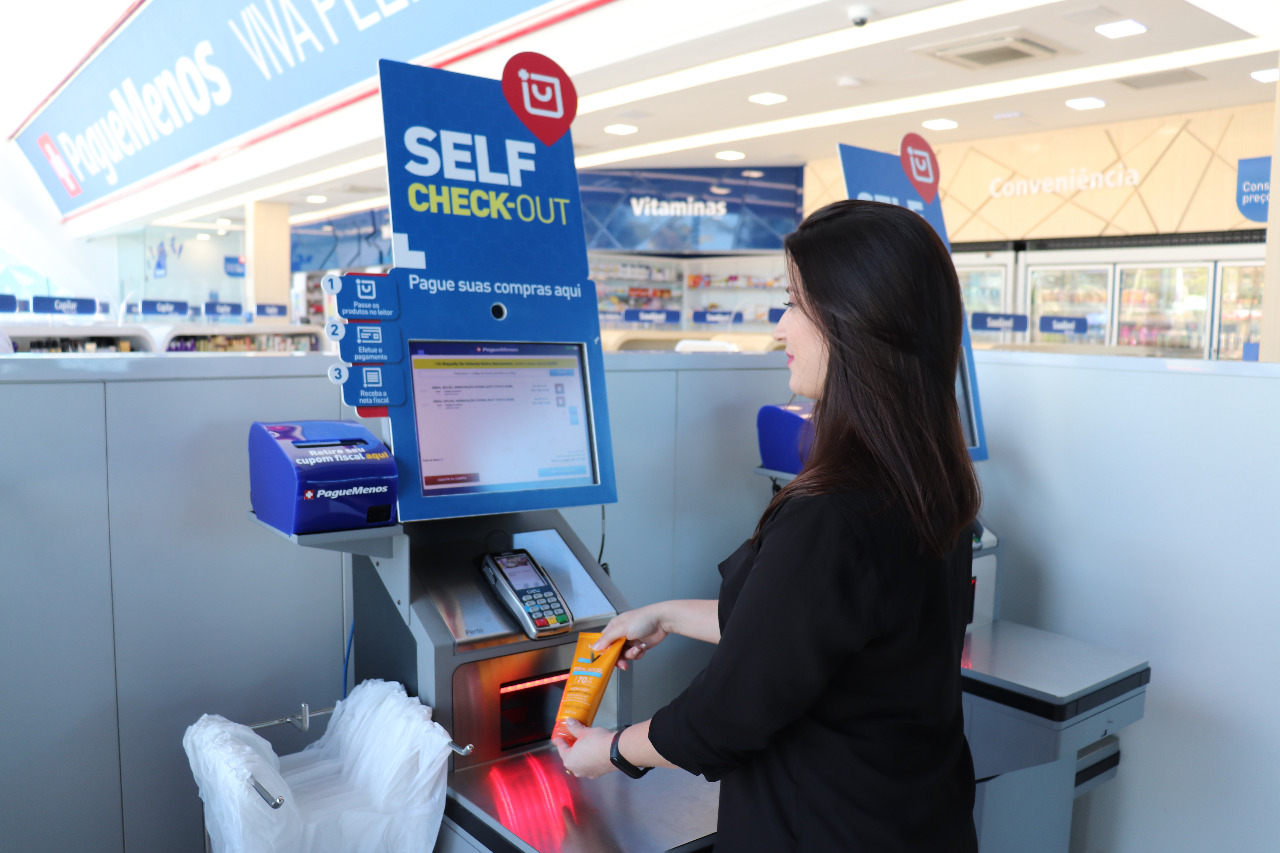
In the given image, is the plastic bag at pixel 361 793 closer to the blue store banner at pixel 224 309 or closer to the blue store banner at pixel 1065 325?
the blue store banner at pixel 1065 325

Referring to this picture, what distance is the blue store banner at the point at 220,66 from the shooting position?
242 inches

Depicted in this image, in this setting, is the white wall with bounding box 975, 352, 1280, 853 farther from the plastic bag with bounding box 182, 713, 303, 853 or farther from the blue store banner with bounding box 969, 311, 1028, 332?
the blue store banner with bounding box 969, 311, 1028, 332

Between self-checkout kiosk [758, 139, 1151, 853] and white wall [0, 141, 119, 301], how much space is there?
57.9 ft

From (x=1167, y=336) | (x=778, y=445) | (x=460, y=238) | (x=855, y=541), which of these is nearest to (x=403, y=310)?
(x=460, y=238)

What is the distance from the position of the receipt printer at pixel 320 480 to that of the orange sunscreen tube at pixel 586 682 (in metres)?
0.36

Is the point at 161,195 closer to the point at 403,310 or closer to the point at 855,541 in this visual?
the point at 403,310

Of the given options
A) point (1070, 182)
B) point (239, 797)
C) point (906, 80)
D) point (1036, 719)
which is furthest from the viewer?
point (1070, 182)

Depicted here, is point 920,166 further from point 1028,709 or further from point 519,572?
point 519,572

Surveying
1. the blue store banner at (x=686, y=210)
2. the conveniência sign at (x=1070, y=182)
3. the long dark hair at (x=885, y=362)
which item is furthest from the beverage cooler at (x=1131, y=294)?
the long dark hair at (x=885, y=362)

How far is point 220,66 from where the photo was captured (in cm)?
820

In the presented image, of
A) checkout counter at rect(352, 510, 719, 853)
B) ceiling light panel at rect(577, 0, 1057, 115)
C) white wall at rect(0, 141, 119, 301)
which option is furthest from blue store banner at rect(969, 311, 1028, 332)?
white wall at rect(0, 141, 119, 301)

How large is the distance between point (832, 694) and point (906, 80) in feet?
23.7

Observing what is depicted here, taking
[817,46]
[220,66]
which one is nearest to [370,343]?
[817,46]

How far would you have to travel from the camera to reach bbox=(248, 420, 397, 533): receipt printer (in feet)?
4.38
